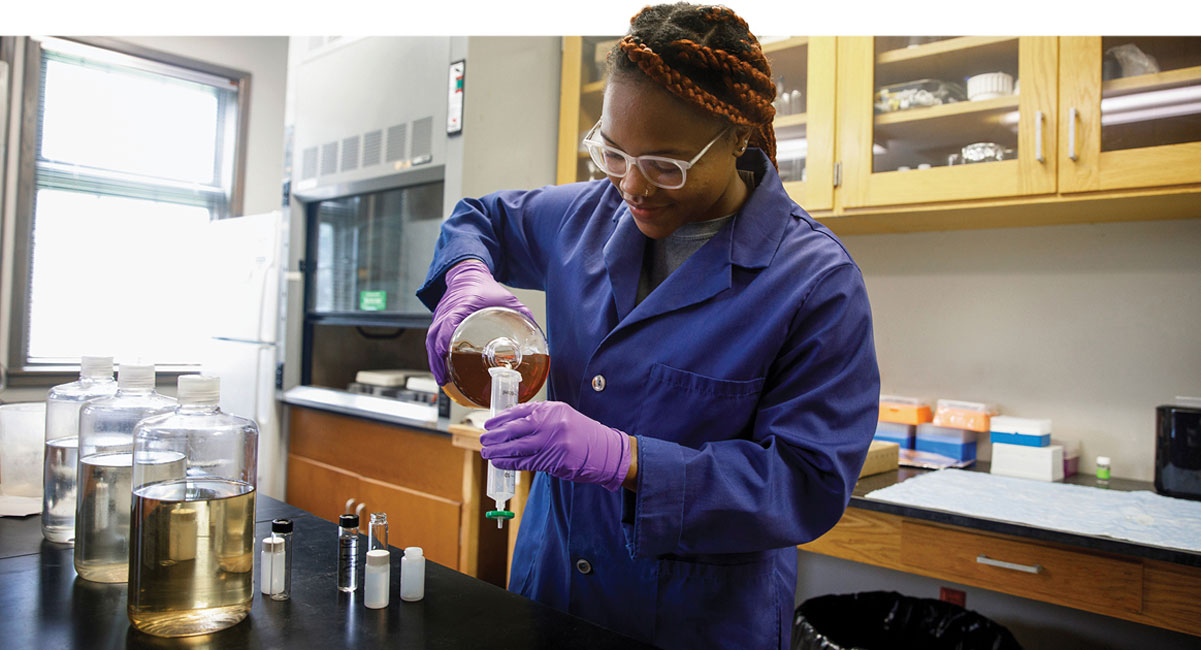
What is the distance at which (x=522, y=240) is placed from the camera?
1.34 m

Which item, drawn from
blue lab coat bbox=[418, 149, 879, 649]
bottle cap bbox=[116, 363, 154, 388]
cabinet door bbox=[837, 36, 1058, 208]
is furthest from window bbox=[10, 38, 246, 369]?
blue lab coat bbox=[418, 149, 879, 649]

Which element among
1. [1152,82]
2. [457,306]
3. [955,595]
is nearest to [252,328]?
[457,306]

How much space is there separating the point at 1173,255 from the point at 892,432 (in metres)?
0.89

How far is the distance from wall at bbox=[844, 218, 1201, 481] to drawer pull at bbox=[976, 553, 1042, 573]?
2.52 feet

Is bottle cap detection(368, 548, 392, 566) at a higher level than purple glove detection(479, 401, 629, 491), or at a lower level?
lower

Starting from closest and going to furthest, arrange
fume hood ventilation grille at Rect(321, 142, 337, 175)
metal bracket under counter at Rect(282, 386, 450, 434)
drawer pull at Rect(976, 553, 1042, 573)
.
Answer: drawer pull at Rect(976, 553, 1042, 573) → metal bracket under counter at Rect(282, 386, 450, 434) → fume hood ventilation grille at Rect(321, 142, 337, 175)

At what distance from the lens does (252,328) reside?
3.27 meters

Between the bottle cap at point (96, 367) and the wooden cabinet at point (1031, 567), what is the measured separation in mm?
1561

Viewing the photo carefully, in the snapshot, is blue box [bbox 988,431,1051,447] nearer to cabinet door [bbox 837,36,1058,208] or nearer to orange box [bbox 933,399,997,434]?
orange box [bbox 933,399,997,434]

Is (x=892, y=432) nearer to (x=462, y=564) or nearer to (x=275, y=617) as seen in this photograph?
(x=462, y=564)

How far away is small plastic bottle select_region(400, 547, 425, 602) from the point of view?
2.78 feet

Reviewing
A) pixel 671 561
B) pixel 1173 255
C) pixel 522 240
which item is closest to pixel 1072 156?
pixel 1173 255

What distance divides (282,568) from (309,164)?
2903 mm

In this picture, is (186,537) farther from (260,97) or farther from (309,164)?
(260,97)
